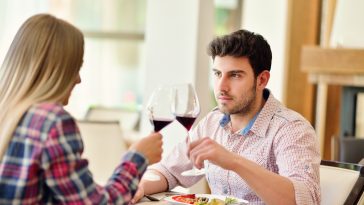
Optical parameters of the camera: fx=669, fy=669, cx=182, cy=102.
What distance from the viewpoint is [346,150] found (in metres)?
3.14

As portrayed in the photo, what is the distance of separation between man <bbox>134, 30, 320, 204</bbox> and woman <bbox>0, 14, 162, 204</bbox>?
65 cm

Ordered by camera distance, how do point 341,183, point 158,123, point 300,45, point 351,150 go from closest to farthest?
point 158,123, point 341,183, point 351,150, point 300,45

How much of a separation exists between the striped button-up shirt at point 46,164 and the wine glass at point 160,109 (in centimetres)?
46

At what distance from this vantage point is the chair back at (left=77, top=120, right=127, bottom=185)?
3678 mm

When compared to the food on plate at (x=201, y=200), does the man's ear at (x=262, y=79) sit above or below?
above

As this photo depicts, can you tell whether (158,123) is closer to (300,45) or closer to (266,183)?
(266,183)

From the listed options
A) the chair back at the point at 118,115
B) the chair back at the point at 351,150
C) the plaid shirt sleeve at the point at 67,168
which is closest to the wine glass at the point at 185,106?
the plaid shirt sleeve at the point at 67,168

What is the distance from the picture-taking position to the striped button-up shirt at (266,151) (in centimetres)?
196

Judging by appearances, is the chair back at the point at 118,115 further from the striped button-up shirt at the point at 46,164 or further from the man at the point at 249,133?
the striped button-up shirt at the point at 46,164

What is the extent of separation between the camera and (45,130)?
1339 mm

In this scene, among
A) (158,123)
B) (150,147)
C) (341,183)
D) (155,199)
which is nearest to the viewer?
(150,147)

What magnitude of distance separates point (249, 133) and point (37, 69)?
998 mm

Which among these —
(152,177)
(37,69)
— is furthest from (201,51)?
(37,69)

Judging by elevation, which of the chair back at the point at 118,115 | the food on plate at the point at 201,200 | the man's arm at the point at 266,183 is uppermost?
the man's arm at the point at 266,183
